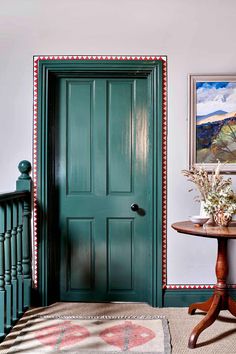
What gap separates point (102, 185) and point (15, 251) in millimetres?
950

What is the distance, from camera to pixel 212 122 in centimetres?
334

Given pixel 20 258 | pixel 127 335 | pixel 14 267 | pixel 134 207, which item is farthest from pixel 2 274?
pixel 134 207

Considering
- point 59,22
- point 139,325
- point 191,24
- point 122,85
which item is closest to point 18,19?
point 59,22

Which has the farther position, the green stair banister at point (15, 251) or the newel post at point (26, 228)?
the newel post at point (26, 228)

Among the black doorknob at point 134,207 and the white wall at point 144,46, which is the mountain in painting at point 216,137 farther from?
the black doorknob at point 134,207

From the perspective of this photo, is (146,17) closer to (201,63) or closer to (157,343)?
(201,63)

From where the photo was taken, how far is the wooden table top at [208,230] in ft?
8.09

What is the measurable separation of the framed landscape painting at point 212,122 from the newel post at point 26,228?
1.38m

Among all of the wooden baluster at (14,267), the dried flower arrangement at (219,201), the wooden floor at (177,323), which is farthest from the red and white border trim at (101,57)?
the wooden floor at (177,323)

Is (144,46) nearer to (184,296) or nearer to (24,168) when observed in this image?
(24,168)

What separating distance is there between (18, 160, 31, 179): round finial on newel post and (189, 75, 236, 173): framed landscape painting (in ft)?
4.46

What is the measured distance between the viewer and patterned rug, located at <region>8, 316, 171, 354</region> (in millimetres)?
2496

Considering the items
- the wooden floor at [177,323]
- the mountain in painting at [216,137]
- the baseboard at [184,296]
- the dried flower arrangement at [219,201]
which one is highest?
the mountain in painting at [216,137]

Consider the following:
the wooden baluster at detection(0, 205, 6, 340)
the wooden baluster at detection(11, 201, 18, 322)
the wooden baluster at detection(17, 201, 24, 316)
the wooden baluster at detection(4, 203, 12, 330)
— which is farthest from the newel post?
the wooden baluster at detection(0, 205, 6, 340)
